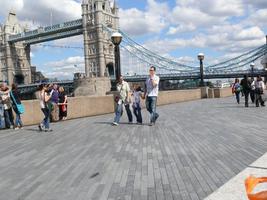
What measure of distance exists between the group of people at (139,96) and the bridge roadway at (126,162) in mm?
1013

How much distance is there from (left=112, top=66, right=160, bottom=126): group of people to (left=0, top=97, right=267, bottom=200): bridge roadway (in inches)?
39.9

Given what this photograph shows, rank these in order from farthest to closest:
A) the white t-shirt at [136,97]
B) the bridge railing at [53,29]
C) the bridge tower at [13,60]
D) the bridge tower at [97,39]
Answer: the bridge tower at [13,60] → the bridge railing at [53,29] → the bridge tower at [97,39] → the white t-shirt at [136,97]

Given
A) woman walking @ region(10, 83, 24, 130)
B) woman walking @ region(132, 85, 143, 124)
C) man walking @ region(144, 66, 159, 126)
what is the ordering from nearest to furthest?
man walking @ region(144, 66, 159, 126)
woman walking @ region(10, 83, 24, 130)
woman walking @ region(132, 85, 143, 124)

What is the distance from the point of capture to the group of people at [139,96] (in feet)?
33.7

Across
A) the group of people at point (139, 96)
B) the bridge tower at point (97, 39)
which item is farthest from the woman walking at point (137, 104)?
the bridge tower at point (97, 39)

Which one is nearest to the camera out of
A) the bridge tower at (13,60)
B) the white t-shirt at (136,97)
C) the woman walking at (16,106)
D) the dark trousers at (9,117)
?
the woman walking at (16,106)

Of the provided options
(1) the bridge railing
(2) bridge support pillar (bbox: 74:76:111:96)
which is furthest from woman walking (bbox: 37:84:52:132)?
(1) the bridge railing

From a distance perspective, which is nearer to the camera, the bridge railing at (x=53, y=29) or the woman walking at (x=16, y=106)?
the woman walking at (x=16, y=106)

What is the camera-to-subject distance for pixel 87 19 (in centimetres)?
11069

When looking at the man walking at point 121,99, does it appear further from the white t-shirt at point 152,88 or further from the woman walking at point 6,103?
the woman walking at point 6,103

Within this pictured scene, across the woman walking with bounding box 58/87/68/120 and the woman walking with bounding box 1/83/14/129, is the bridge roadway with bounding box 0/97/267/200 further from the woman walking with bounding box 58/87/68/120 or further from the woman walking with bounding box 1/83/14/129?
the woman walking with bounding box 58/87/68/120

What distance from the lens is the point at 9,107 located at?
10.8m

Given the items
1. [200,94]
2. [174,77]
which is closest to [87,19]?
[174,77]

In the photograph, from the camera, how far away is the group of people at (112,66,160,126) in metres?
10.3
